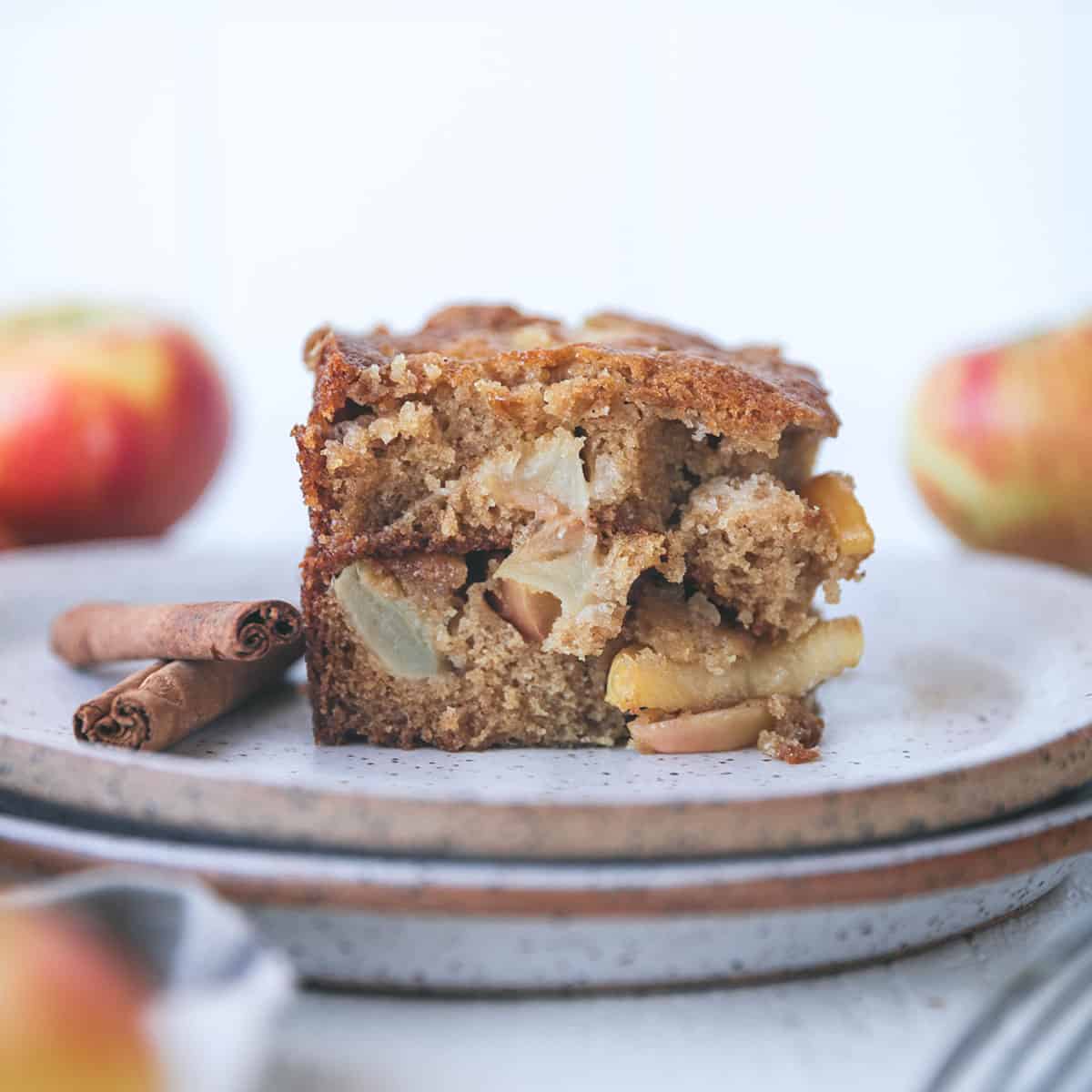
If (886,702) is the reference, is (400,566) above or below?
above

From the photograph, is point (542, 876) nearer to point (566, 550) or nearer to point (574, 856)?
point (574, 856)

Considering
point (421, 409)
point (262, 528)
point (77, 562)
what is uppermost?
point (421, 409)

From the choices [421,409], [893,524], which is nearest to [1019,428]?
[893,524]

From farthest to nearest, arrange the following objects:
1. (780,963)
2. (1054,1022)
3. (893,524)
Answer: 1. (893,524)
2. (780,963)
3. (1054,1022)

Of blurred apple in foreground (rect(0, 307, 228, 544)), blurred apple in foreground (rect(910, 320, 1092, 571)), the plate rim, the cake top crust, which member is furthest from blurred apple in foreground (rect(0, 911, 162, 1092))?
blurred apple in foreground (rect(910, 320, 1092, 571))

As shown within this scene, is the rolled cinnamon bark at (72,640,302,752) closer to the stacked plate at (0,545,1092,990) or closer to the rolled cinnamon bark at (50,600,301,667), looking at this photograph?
the rolled cinnamon bark at (50,600,301,667)

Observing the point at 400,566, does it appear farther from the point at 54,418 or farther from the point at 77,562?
the point at 54,418
